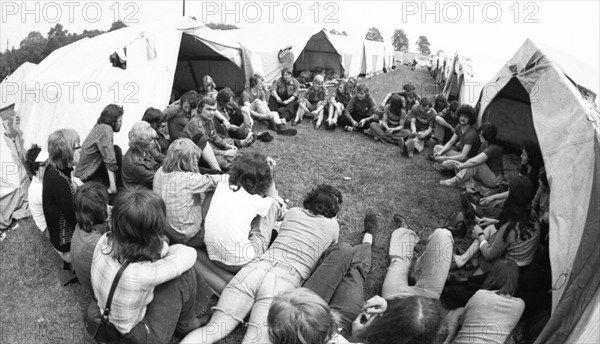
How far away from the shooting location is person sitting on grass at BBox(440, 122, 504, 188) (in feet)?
19.5

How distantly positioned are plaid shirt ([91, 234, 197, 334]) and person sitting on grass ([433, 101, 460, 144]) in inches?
244

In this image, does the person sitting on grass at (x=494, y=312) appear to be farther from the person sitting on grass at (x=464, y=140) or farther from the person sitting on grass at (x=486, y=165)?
the person sitting on grass at (x=464, y=140)

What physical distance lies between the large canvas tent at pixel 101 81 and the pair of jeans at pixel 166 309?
4.21m

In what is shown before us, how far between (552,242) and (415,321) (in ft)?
6.13

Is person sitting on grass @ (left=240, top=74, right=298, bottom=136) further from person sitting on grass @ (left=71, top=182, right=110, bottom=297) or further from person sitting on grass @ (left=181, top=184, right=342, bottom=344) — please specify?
person sitting on grass @ (left=71, top=182, right=110, bottom=297)

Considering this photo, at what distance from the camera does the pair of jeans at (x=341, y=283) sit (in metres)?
3.16

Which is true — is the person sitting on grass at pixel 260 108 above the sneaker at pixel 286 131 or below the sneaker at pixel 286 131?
above

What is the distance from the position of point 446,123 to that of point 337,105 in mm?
2582

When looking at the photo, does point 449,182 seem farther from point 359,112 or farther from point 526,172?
point 359,112

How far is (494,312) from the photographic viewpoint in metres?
2.93

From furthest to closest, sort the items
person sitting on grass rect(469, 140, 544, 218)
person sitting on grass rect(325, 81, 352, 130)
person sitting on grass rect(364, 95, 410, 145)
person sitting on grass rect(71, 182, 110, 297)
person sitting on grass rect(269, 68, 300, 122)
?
person sitting on grass rect(269, 68, 300, 122) → person sitting on grass rect(325, 81, 352, 130) → person sitting on grass rect(364, 95, 410, 145) → person sitting on grass rect(469, 140, 544, 218) → person sitting on grass rect(71, 182, 110, 297)

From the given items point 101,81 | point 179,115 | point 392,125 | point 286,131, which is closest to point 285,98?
point 286,131

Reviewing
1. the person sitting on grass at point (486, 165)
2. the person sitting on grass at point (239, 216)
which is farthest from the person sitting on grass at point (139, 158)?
the person sitting on grass at point (486, 165)

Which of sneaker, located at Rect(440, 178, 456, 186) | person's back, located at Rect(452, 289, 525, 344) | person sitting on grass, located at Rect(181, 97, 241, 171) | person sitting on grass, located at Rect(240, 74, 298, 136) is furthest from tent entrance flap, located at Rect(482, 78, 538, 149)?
person's back, located at Rect(452, 289, 525, 344)
